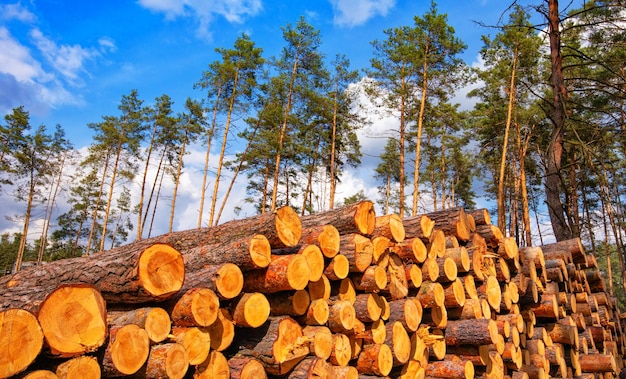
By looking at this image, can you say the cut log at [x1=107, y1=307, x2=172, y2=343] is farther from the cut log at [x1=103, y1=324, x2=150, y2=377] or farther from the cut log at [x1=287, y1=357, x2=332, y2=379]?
the cut log at [x1=287, y1=357, x2=332, y2=379]

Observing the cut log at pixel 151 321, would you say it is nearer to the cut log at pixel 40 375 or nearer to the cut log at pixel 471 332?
the cut log at pixel 40 375

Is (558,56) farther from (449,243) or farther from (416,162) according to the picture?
(416,162)

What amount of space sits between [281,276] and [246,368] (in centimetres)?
76

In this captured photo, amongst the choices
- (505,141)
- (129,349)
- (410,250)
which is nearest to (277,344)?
(129,349)

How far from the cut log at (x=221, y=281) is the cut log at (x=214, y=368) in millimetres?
450

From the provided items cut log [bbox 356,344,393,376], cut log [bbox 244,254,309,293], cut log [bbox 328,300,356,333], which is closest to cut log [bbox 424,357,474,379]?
cut log [bbox 356,344,393,376]

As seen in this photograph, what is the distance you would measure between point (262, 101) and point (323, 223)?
17.6 metres

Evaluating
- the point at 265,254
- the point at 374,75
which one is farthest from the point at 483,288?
the point at 374,75

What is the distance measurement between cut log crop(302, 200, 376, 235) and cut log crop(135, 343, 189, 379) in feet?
→ 6.68

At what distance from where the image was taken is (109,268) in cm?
329

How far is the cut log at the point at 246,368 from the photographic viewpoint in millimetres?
3027

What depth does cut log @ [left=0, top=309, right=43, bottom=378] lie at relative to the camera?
208 centimetres

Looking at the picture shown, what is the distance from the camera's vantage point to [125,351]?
2.52 meters

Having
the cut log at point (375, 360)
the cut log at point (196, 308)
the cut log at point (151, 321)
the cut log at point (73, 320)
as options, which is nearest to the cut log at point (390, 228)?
the cut log at point (375, 360)
